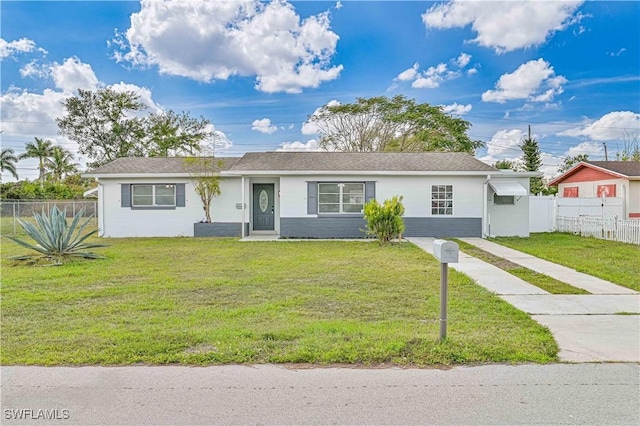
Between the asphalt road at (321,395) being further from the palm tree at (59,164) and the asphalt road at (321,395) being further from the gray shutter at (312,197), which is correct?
the palm tree at (59,164)

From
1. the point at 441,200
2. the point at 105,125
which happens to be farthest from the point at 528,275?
the point at 105,125

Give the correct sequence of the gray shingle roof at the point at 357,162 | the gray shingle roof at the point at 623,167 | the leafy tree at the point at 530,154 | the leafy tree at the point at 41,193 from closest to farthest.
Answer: the gray shingle roof at the point at 357,162 < the gray shingle roof at the point at 623,167 < the leafy tree at the point at 41,193 < the leafy tree at the point at 530,154

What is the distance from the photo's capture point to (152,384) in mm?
3162

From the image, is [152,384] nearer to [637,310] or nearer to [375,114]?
[637,310]

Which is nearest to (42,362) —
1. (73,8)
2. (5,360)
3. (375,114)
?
(5,360)

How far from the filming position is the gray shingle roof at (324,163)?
50.2 feet

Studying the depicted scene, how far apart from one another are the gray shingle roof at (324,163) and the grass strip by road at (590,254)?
340 cm

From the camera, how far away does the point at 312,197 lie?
50.0 ft

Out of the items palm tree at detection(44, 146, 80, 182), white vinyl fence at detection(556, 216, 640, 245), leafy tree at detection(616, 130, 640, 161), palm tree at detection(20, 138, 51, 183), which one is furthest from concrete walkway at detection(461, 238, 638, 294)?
palm tree at detection(20, 138, 51, 183)

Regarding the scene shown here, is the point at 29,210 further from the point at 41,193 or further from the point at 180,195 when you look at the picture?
the point at 180,195

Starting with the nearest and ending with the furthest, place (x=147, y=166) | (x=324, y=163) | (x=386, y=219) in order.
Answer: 1. (x=386, y=219)
2. (x=324, y=163)
3. (x=147, y=166)

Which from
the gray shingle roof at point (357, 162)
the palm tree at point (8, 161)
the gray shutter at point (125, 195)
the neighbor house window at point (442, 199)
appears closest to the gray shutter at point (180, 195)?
the gray shutter at point (125, 195)

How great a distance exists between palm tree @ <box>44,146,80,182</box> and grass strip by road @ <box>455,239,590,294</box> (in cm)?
4699

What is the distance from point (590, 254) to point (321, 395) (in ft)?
35.2
